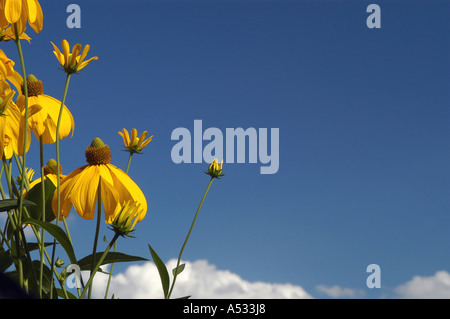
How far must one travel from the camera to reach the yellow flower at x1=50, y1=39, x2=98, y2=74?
2.09 ft

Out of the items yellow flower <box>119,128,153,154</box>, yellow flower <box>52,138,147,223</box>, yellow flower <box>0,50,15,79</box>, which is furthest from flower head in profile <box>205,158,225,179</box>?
yellow flower <box>0,50,15,79</box>

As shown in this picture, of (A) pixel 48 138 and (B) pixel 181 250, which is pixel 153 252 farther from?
(A) pixel 48 138

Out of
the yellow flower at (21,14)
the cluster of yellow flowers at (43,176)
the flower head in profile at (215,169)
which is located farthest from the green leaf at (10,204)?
the flower head in profile at (215,169)

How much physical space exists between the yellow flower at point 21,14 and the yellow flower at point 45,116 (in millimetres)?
104

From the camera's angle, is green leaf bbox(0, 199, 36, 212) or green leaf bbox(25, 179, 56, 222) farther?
green leaf bbox(25, 179, 56, 222)

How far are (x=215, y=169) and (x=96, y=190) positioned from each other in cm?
30

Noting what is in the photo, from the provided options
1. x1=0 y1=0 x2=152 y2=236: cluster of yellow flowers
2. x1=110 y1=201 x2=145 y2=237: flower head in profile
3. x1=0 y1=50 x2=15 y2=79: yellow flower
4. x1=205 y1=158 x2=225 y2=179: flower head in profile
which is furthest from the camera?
x1=205 y1=158 x2=225 y2=179: flower head in profile

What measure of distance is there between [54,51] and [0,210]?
9.5 inches

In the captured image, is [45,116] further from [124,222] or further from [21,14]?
[124,222]

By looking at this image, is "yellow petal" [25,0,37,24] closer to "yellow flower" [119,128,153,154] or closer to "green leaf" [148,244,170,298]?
"yellow flower" [119,128,153,154]

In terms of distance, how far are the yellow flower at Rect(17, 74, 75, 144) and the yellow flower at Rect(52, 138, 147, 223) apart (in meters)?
0.09

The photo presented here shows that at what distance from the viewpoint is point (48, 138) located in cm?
73
